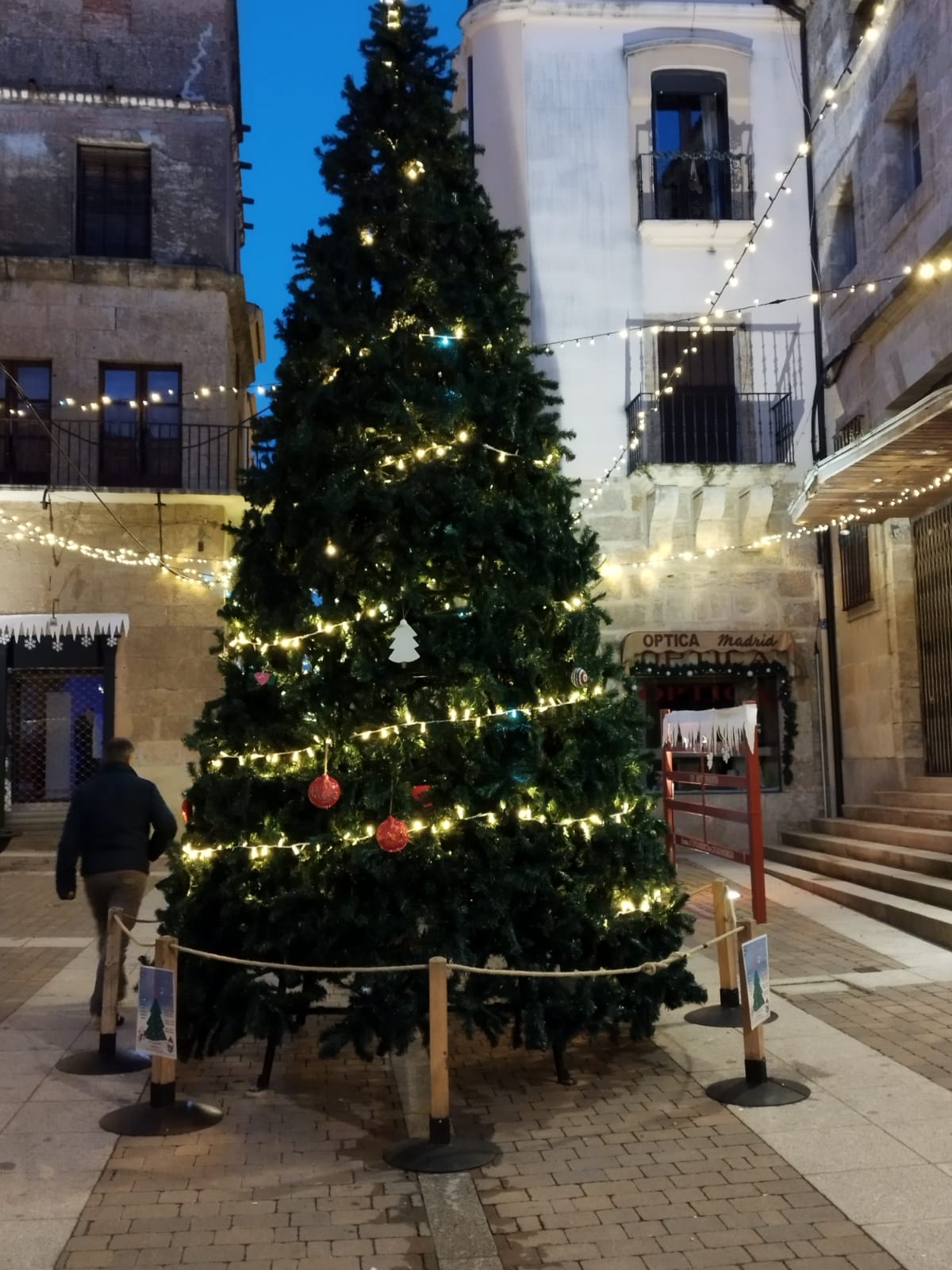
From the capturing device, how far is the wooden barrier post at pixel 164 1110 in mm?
5336

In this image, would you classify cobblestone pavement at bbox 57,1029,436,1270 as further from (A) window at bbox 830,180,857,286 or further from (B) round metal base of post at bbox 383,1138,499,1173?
(A) window at bbox 830,180,857,286

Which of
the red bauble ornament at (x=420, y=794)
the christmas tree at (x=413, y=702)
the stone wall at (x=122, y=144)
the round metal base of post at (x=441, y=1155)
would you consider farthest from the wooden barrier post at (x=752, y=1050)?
the stone wall at (x=122, y=144)

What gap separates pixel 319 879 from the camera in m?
5.85

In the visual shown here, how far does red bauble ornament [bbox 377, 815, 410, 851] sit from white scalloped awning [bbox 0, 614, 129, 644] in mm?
12190

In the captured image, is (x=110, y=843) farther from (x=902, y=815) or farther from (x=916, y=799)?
(x=916, y=799)

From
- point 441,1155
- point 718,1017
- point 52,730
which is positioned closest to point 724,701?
point 718,1017

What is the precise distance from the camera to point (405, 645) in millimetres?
5910

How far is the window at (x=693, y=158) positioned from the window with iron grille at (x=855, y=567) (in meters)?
5.19

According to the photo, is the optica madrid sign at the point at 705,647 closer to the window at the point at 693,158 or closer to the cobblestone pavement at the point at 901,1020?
the window at the point at 693,158

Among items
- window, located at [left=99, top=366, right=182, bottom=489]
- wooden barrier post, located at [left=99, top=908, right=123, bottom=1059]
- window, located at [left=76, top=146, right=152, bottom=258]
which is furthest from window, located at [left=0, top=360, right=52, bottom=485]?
wooden barrier post, located at [left=99, top=908, right=123, bottom=1059]

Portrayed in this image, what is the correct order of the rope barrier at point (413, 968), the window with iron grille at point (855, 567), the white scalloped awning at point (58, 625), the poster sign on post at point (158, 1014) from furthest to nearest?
the white scalloped awning at point (58, 625) < the window with iron grille at point (855, 567) < the poster sign on post at point (158, 1014) < the rope barrier at point (413, 968)

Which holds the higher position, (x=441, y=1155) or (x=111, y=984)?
(x=111, y=984)

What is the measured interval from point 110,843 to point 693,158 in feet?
46.0

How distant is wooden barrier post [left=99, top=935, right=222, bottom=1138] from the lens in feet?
17.5
